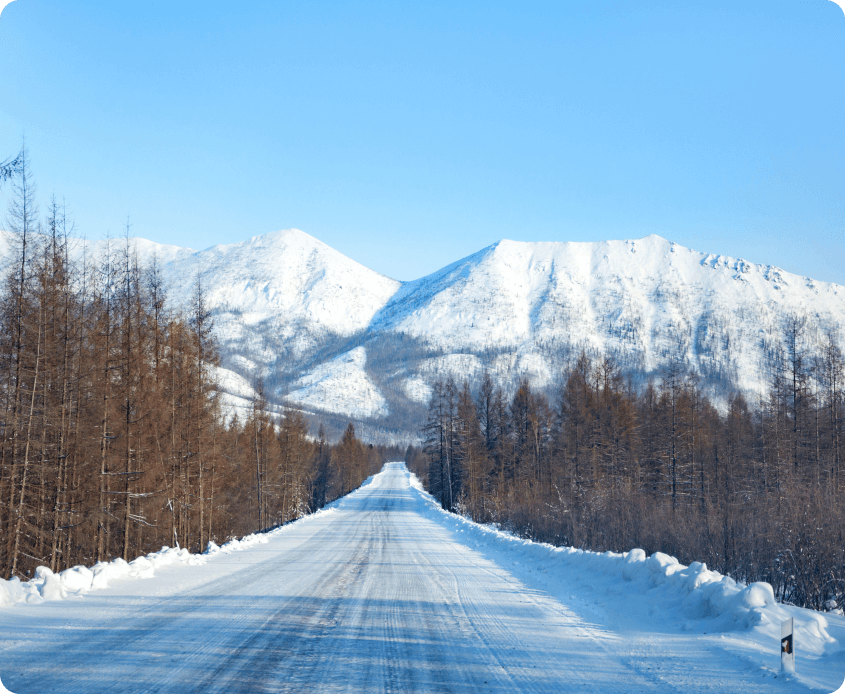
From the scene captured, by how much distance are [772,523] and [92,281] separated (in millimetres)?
23484

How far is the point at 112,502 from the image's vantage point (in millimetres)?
20797

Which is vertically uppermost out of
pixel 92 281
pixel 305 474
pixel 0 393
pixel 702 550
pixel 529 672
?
pixel 92 281

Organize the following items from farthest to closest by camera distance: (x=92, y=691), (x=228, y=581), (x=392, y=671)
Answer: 1. (x=228, y=581)
2. (x=392, y=671)
3. (x=92, y=691)

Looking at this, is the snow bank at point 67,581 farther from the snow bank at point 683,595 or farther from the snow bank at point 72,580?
the snow bank at point 683,595

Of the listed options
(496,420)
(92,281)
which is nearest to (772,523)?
(92,281)

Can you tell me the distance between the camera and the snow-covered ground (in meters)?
5.44

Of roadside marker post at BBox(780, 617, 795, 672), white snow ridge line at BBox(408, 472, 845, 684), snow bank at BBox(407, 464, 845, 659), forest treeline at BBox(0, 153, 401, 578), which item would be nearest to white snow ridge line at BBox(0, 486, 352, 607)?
forest treeline at BBox(0, 153, 401, 578)

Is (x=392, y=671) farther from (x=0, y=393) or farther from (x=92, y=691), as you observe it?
(x=0, y=393)

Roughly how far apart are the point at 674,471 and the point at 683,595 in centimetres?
3497

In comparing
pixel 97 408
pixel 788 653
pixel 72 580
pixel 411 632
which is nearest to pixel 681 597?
pixel 788 653

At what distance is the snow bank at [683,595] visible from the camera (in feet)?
21.9

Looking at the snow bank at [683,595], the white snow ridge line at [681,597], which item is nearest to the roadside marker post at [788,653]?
the white snow ridge line at [681,597]

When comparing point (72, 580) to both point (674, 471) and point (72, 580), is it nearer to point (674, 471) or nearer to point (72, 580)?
point (72, 580)

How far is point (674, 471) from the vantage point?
39875 millimetres
